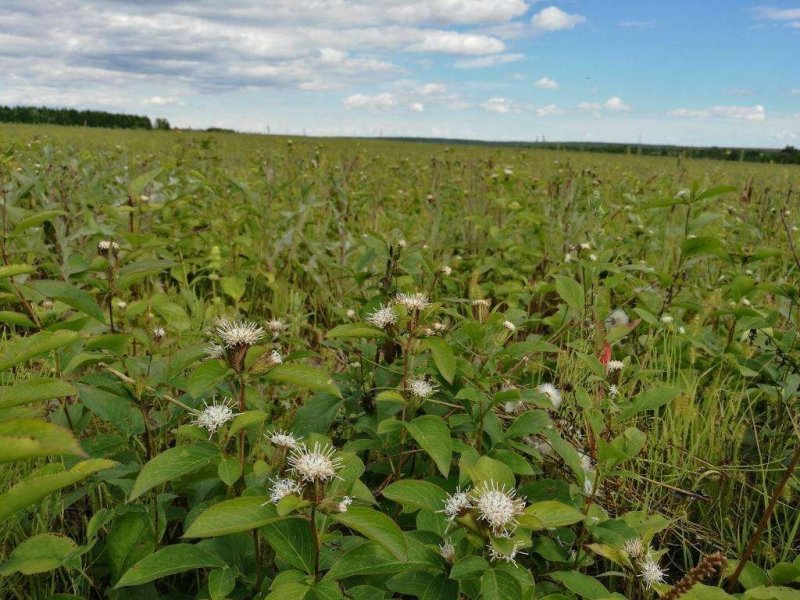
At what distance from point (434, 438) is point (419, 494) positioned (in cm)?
19

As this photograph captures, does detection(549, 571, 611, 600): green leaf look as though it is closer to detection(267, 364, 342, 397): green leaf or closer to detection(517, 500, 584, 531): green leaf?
detection(517, 500, 584, 531): green leaf

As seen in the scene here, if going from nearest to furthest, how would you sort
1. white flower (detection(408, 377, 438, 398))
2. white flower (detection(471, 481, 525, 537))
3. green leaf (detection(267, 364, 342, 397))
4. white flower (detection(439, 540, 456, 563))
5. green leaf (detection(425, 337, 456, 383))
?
white flower (detection(471, 481, 525, 537)) < white flower (detection(439, 540, 456, 563)) < green leaf (detection(267, 364, 342, 397)) < green leaf (detection(425, 337, 456, 383)) < white flower (detection(408, 377, 438, 398))

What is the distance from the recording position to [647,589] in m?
1.43

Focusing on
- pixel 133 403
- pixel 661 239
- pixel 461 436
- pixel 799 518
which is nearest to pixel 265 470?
pixel 133 403

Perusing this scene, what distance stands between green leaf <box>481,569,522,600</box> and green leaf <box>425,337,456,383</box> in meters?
0.49

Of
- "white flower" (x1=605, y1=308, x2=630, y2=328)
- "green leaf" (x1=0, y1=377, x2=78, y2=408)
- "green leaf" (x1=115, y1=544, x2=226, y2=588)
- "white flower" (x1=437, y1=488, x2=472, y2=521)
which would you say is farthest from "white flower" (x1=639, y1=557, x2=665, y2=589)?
"white flower" (x1=605, y1=308, x2=630, y2=328)

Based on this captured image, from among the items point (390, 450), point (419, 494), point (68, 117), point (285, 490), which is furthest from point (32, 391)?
point (68, 117)

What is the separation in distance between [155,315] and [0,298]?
103 cm

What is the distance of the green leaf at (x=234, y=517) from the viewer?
1066mm

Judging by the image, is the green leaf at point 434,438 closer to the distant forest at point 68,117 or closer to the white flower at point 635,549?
the white flower at point 635,549

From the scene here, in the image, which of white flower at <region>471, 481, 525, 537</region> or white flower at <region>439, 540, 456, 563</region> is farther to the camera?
white flower at <region>439, 540, 456, 563</region>

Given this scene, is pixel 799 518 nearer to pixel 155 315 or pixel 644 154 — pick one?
pixel 155 315

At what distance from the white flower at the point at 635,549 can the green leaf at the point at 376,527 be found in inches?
26.5

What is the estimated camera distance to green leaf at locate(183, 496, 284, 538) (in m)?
1.07
